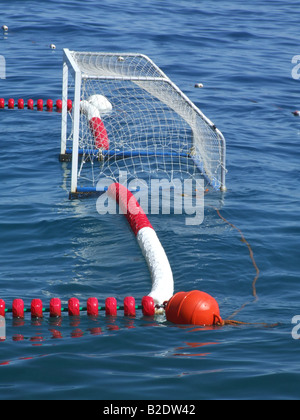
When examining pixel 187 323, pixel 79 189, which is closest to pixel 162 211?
pixel 79 189

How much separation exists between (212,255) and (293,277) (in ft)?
4.15

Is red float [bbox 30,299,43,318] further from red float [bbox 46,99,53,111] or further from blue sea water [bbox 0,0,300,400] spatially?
red float [bbox 46,99,53,111]

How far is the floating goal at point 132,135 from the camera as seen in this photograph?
480 inches

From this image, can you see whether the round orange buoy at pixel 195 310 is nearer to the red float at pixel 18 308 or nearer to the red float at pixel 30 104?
the red float at pixel 18 308

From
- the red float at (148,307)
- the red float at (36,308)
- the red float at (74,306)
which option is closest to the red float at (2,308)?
the red float at (36,308)

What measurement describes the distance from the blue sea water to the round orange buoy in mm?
121

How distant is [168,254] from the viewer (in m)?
10.1

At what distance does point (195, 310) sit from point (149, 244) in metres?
2.11

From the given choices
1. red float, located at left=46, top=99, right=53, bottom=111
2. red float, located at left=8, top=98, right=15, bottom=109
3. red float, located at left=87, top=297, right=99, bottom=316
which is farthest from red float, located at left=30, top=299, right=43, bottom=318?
red float, located at left=8, top=98, right=15, bottom=109

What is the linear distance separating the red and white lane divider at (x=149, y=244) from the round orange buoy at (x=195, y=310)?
42cm

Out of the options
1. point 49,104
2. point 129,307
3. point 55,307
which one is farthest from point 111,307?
point 49,104

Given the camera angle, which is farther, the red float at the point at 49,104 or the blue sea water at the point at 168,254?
the red float at the point at 49,104

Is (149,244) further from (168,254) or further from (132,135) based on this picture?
(132,135)

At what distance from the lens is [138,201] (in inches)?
474
